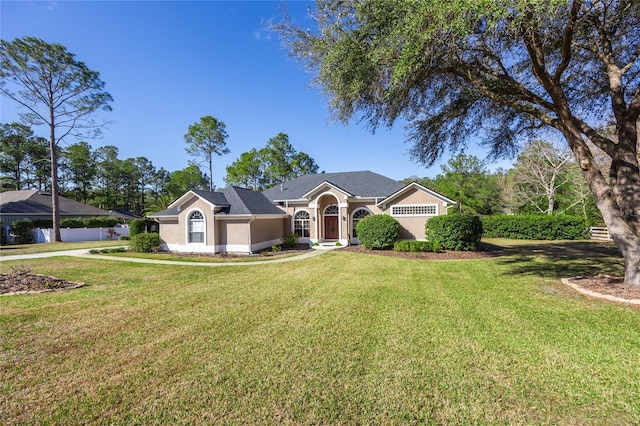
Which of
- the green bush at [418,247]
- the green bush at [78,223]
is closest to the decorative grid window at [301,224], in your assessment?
the green bush at [418,247]

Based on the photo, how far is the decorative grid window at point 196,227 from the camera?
57.5 feet

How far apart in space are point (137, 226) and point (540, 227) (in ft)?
112

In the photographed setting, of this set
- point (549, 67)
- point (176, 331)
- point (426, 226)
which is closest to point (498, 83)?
point (549, 67)

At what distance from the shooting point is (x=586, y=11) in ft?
22.3

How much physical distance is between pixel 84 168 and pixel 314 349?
59.8 m

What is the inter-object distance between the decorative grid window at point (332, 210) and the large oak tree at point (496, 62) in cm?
1068

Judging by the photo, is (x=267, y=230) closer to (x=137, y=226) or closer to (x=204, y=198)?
(x=204, y=198)

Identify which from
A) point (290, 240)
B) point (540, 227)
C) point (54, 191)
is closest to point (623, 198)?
point (290, 240)

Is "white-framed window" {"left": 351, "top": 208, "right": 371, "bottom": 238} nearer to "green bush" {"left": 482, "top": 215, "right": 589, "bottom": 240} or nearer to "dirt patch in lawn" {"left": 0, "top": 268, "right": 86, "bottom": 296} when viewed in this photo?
"green bush" {"left": 482, "top": 215, "right": 589, "bottom": 240}

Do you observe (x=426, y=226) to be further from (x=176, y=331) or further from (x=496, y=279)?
(x=176, y=331)

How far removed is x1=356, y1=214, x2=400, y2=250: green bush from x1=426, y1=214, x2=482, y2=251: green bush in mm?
2290

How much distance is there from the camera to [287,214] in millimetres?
20938

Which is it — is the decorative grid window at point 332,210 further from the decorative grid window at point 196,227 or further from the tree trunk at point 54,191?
the tree trunk at point 54,191

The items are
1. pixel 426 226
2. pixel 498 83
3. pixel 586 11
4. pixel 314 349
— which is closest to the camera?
pixel 314 349
